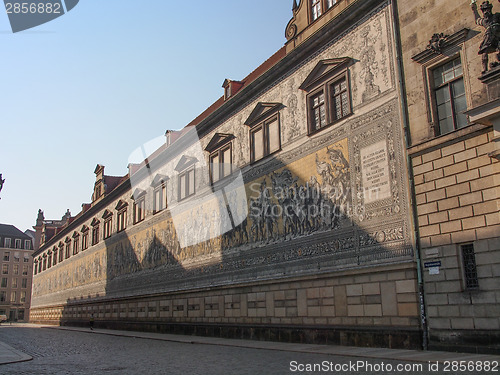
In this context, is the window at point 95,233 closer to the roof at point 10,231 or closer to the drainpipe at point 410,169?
the drainpipe at point 410,169

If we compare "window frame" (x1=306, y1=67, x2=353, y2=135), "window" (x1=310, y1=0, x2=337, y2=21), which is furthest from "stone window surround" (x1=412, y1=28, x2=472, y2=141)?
"window" (x1=310, y1=0, x2=337, y2=21)

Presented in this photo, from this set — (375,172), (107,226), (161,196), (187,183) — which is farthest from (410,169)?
(107,226)

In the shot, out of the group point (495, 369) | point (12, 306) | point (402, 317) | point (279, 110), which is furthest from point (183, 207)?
point (12, 306)

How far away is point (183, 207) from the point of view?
84.9ft

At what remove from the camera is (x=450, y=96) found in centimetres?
1275

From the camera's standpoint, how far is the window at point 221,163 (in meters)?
22.3

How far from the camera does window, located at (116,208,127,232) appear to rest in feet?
115

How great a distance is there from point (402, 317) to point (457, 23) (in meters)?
7.43

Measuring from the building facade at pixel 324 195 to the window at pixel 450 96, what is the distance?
0.42ft

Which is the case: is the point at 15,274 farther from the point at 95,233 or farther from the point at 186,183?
the point at 186,183

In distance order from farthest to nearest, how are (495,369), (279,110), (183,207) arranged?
1. (183,207)
2. (279,110)
3. (495,369)

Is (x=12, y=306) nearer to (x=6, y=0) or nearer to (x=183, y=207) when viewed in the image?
(x=183, y=207)

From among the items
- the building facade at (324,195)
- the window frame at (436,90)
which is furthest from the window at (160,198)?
the window frame at (436,90)

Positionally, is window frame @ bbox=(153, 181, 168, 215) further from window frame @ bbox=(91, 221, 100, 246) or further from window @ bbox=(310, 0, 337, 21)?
window @ bbox=(310, 0, 337, 21)
